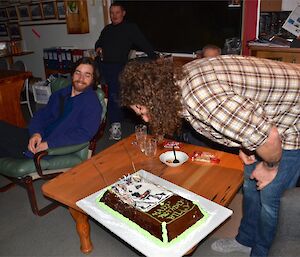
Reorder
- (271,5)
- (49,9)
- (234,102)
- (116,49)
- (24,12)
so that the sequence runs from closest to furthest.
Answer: (234,102)
(271,5)
(116,49)
(49,9)
(24,12)

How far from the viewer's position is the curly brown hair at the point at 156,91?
1.19 m

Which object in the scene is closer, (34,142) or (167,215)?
(167,215)

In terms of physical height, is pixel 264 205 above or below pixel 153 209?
below

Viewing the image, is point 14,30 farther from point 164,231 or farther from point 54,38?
point 164,231

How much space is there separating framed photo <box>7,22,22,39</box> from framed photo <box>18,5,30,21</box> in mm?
278

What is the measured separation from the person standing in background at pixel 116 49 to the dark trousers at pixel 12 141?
129 centimetres

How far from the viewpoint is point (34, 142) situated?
2.38 metres

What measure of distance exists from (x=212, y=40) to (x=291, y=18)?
2.95 feet

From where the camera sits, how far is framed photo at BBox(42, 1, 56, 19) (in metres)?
5.30

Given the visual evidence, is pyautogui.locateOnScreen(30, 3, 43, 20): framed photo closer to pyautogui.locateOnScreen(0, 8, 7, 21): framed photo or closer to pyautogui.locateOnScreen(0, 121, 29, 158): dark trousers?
pyautogui.locateOnScreen(0, 8, 7, 21): framed photo

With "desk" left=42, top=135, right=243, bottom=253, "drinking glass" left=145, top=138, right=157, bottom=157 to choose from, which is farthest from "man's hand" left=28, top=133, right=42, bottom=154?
"drinking glass" left=145, top=138, right=157, bottom=157

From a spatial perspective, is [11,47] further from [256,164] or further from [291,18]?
[256,164]

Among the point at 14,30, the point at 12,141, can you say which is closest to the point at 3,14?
the point at 14,30

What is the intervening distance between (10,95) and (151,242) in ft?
Answer: 8.94
